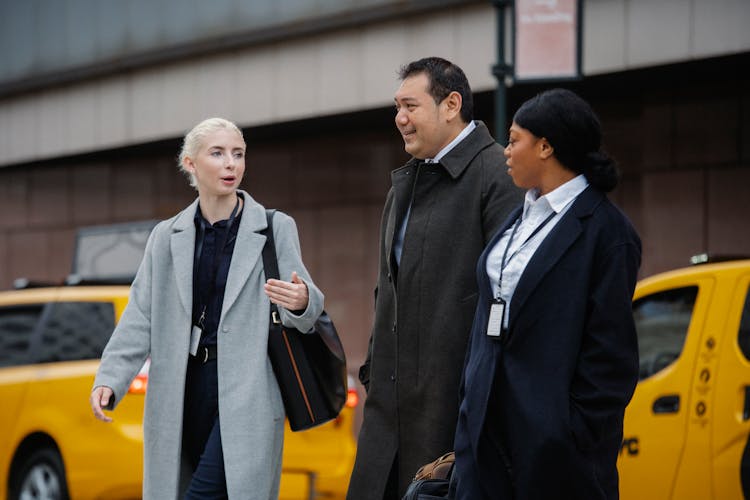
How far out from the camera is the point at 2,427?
344 inches

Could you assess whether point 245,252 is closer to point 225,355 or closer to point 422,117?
point 225,355

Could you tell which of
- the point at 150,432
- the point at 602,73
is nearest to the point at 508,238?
the point at 150,432

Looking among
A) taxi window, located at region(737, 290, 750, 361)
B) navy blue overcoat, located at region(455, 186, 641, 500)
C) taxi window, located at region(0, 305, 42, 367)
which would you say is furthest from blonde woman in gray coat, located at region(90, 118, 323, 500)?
taxi window, located at region(0, 305, 42, 367)

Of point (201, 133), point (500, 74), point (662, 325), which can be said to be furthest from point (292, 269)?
point (500, 74)

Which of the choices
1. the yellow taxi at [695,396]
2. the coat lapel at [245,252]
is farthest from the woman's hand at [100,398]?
the yellow taxi at [695,396]

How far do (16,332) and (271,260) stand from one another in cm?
445

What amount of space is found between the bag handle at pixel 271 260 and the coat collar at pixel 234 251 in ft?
0.09

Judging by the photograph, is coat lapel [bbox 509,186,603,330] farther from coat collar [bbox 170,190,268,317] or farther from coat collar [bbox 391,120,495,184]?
coat collar [bbox 170,190,268,317]

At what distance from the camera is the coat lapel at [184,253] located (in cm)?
507

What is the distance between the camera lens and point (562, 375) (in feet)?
11.5

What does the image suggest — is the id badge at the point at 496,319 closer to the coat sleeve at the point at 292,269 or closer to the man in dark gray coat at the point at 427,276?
the man in dark gray coat at the point at 427,276

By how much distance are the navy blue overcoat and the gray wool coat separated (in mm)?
1435

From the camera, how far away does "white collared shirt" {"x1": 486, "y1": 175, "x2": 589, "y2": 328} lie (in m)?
3.70

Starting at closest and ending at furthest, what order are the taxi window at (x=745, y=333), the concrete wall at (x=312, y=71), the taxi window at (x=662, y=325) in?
1. the taxi window at (x=745, y=333)
2. the taxi window at (x=662, y=325)
3. the concrete wall at (x=312, y=71)
